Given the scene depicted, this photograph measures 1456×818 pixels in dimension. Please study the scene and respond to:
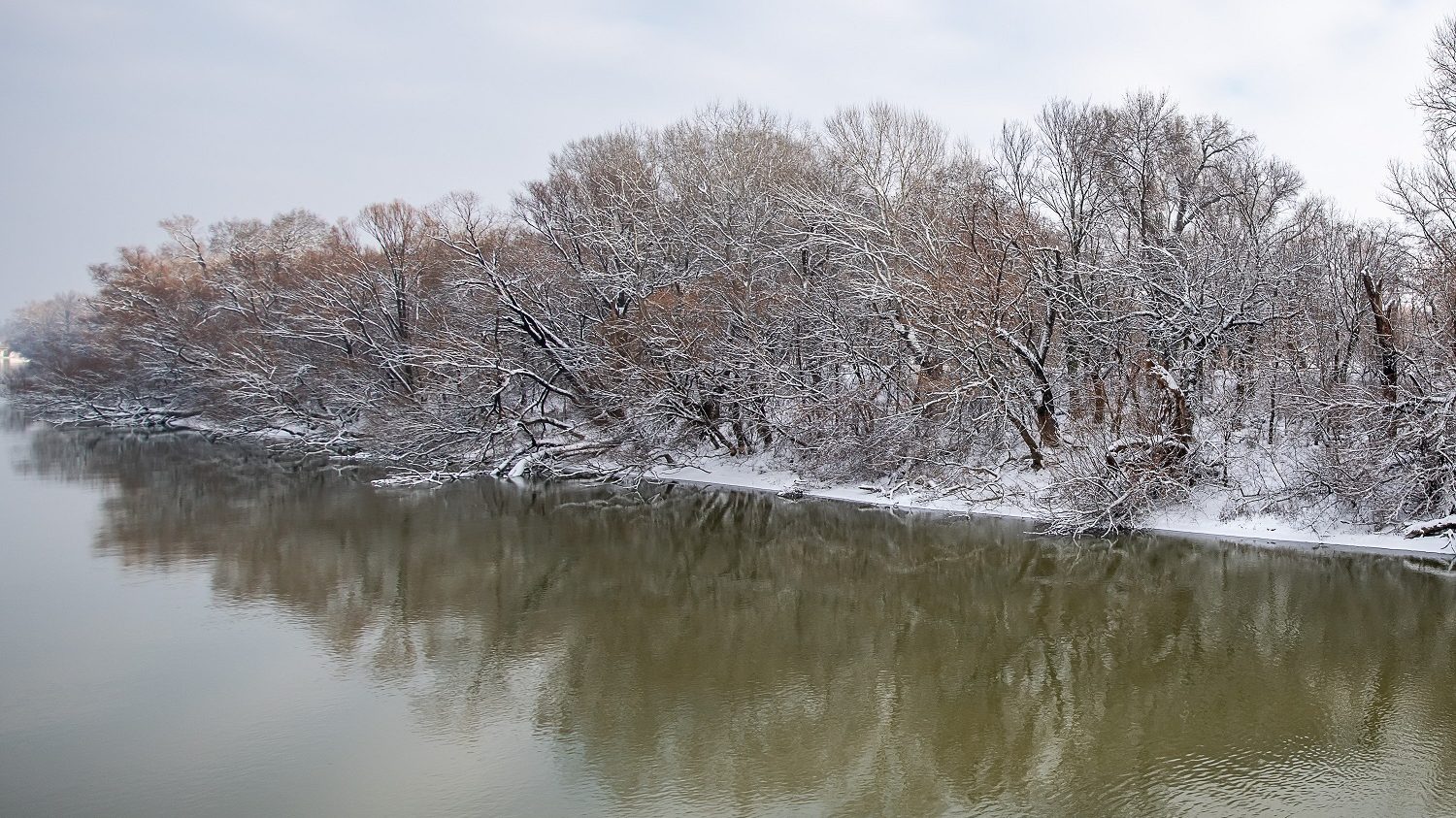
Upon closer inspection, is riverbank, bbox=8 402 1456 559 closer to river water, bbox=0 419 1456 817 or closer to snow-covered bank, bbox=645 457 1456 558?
snow-covered bank, bbox=645 457 1456 558

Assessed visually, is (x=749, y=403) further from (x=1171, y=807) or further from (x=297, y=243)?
(x=297, y=243)

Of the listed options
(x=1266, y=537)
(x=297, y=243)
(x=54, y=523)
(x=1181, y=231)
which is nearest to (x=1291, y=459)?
(x=1266, y=537)

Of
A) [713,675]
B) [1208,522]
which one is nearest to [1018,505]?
[1208,522]

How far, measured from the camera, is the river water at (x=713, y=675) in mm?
7320

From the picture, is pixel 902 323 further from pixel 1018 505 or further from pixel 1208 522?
pixel 1208 522

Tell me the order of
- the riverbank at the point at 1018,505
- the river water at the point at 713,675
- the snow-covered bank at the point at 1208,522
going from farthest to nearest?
the riverbank at the point at 1018,505 < the snow-covered bank at the point at 1208,522 < the river water at the point at 713,675

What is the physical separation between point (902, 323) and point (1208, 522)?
807 centimetres

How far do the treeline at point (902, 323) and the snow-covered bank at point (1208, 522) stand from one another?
0.38m

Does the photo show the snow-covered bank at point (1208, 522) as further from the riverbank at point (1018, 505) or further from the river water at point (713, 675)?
the river water at point (713, 675)

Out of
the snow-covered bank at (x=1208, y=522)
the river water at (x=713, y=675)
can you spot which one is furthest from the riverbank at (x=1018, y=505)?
the river water at (x=713, y=675)

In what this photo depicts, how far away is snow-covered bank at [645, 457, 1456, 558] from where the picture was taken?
50.3ft

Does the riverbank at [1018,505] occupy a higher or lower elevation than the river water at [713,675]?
higher

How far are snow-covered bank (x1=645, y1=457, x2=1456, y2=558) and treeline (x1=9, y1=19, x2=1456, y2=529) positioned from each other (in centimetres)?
38

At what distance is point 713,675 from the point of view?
9.89 metres
